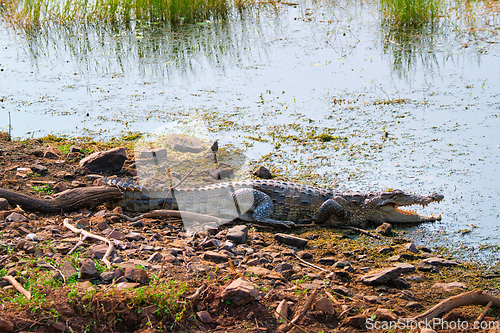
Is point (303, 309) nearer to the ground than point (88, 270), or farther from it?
nearer to the ground

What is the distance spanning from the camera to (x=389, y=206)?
4230 millimetres

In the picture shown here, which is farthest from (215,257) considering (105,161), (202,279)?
(105,161)

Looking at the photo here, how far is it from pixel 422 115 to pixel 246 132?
8.28ft

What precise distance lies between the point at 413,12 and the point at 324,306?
373 inches

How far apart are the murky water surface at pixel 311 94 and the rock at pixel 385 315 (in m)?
1.42

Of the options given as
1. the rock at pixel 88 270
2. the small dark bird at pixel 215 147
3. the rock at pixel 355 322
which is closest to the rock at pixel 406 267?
the rock at pixel 355 322

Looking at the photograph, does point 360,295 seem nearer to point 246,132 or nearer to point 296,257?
point 296,257

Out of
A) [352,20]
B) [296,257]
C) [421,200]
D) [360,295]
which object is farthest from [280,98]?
[352,20]

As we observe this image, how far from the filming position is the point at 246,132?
5930mm

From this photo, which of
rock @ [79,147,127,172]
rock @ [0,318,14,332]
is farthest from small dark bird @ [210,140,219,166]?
rock @ [0,318,14,332]

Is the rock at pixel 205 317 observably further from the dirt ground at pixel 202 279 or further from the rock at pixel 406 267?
the rock at pixel 406 267

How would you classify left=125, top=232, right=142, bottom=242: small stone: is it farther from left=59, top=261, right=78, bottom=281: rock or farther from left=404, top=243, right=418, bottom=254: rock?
left=404, top=243, right=418, bottom=254: rock

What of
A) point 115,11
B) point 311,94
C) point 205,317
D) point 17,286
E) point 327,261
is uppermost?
point 115,11

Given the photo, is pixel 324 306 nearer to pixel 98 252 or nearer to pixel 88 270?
pixel 88 270
